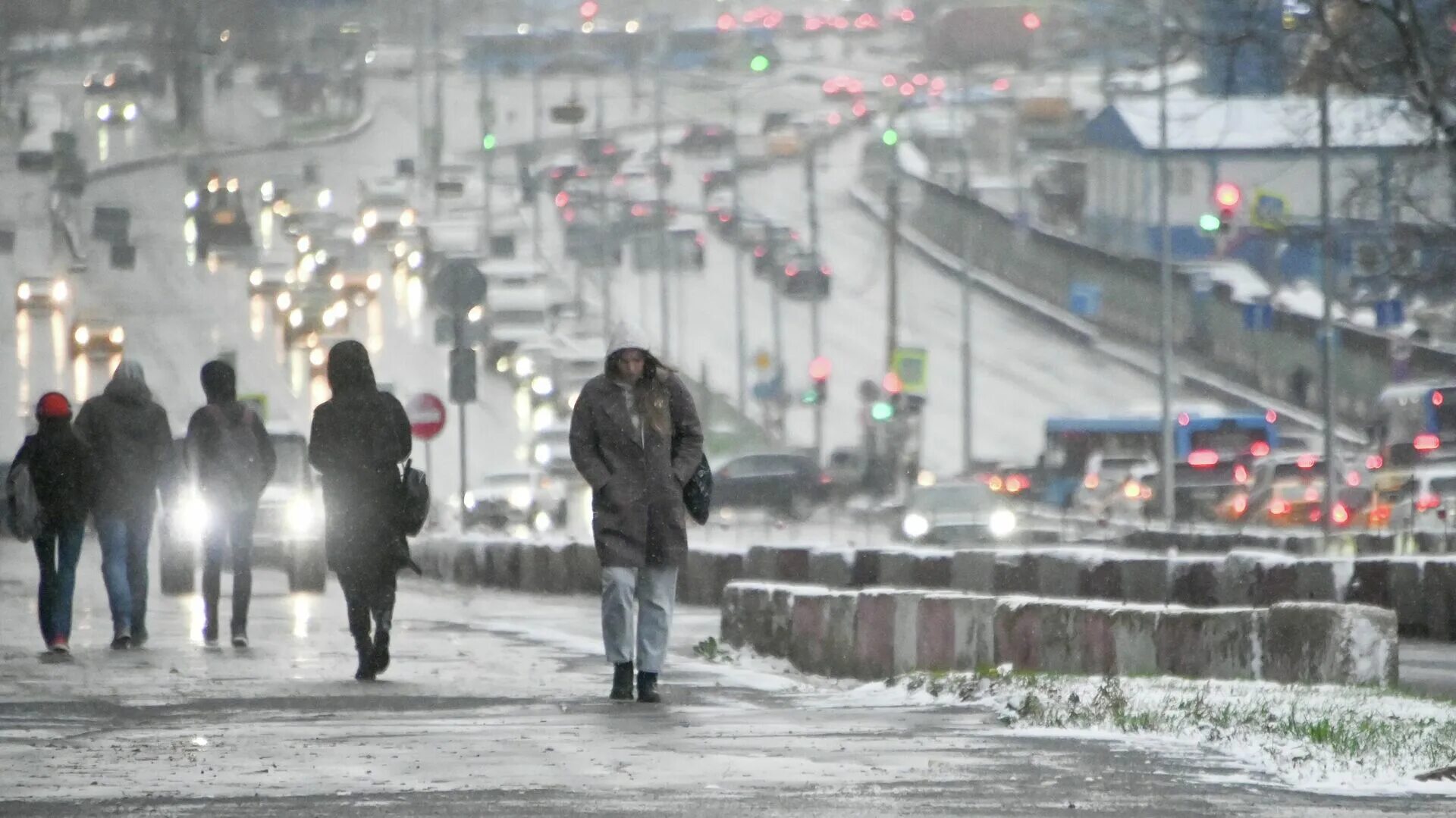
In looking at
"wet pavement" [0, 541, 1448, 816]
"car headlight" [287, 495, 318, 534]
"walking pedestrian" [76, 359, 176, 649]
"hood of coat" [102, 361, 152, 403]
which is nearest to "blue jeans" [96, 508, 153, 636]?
"walking pedestrian" [76, 359, 176, 649]

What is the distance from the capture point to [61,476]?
16016mm

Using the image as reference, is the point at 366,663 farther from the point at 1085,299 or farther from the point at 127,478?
the point at 1085,299

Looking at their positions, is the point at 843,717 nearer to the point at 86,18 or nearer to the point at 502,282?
the point at 502,282

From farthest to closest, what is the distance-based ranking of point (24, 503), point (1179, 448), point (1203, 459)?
point (1179, 448) < point (1203, 459) < point (24, 503)

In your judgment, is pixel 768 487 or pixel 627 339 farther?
pixel 768 487

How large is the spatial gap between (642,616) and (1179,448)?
158 ft

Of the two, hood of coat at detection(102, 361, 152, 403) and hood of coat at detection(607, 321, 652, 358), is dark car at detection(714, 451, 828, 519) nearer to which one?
hood of coat at detection(102, 361, 152, 403)

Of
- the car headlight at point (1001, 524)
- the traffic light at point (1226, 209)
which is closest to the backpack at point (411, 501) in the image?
the traffic light at point (1226, 209)

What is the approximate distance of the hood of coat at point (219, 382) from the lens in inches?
655

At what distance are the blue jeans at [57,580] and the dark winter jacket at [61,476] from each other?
6 centimetres

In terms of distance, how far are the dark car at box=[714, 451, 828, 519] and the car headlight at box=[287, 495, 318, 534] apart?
32541 mm

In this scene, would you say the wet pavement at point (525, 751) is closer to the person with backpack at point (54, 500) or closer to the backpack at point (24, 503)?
the person with backpack at point (54, 500)

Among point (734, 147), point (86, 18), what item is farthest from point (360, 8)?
point (734, 147)

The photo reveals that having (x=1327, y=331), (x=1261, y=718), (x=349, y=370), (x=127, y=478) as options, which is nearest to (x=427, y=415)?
(x=127, y=478)
